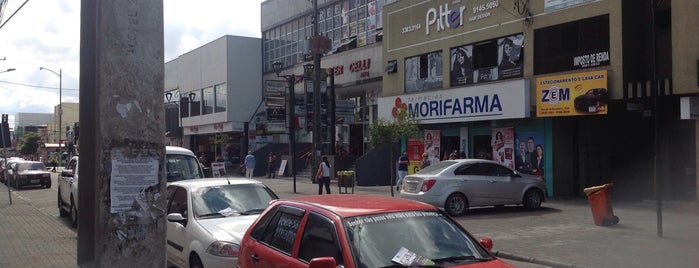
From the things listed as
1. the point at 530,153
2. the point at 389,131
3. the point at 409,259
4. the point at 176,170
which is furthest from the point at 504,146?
the point at 409,259

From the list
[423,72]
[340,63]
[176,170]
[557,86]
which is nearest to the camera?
[176,170]

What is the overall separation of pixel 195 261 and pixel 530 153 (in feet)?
52.2

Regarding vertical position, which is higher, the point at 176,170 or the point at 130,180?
the point at 130,180

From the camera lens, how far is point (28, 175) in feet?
101

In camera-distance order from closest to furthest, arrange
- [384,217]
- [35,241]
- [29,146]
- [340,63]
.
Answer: [384,217] → [35,241] → [340,63] → [29,146]

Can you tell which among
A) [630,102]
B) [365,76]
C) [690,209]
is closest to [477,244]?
[690,209]

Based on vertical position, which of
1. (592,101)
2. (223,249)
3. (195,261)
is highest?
(592,101)

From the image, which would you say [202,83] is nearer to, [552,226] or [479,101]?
[479,101]

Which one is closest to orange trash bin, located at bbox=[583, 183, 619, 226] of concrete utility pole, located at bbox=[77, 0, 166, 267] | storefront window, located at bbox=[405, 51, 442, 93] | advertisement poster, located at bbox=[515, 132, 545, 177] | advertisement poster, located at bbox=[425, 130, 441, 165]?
advertisement poster, located at bbox=[515, 132, 545, 177]

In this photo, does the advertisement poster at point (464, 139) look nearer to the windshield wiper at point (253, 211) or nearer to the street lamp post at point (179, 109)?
the windshield wiper at point (253, 211)

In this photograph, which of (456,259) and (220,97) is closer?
(456,259)

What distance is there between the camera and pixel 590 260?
9602 mm

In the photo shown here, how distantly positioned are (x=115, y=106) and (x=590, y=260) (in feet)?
26.2

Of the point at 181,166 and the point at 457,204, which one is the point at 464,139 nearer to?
the point at 457,204
